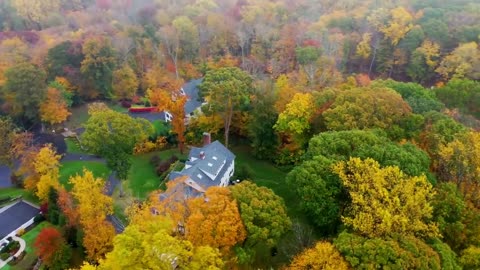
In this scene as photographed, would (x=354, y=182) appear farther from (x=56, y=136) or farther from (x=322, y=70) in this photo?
(x=56, y=136)

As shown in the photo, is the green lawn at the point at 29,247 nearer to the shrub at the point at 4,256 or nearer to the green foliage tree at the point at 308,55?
the shrub at the point at 4,256

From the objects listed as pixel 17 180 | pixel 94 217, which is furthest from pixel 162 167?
pixel 17 180

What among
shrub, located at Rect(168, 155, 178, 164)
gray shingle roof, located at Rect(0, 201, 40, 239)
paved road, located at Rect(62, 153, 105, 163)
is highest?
shrub, located at Rect(168, 155, 178, 164)

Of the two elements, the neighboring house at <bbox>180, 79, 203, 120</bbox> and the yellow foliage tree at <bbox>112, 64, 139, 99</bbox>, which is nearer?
the neighboring house at <bbox>180, 79, 203, 120</bbox>

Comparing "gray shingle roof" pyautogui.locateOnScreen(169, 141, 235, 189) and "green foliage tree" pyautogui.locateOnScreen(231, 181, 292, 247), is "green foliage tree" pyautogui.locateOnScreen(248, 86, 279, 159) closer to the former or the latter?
"gray shingle roof" pyautogui.locateOnScreen(169, 141, 235, 189)

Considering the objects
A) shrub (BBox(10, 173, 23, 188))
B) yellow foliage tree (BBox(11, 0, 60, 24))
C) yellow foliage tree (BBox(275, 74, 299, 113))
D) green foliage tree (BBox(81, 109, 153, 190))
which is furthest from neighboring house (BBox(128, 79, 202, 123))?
yellow foliage tree (BBox(11, 0, 60, 24))
